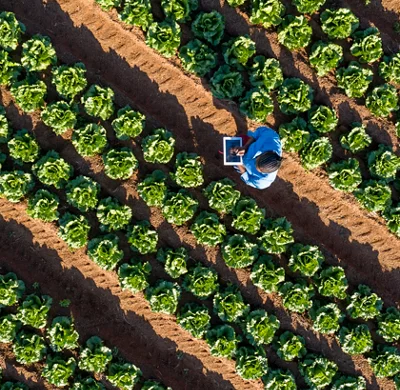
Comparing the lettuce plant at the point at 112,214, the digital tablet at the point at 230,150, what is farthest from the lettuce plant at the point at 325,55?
the lettuce plant at the point at 112,214

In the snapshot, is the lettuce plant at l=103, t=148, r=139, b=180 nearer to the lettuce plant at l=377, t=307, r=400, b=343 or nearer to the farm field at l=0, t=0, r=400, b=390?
the farm field at l=0, t=0, r=400, b=390

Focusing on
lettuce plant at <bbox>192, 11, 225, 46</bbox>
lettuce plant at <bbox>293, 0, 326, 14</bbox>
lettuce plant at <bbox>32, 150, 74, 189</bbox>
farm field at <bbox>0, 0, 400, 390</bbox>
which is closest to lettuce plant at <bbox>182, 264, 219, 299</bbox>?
farm field at <bbox>0, 0, 400, 390</bbox>

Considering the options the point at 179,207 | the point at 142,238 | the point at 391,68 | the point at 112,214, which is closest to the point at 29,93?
the point at 112,214

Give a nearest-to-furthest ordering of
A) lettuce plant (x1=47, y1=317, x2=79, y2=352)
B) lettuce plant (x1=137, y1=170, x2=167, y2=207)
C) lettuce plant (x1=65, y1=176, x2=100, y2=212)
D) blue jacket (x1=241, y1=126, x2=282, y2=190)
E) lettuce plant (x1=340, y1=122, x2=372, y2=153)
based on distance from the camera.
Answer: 1. blue jacket (x1=241, y1=126, x2=282, y2=190)
2. lettuce plant (x1=65, y1=176, x2=100, y2=212)
3. lettuce plant (x1=47, y1=317, x2=79, y2=352)
4. lettuce plant (x1=137, y1=170, x2=167, y2=207)
5. lettuce plant (x1=340, y1=122, x2=372, y2=153)

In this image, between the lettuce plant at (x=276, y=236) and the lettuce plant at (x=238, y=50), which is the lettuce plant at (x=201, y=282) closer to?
the lettuce plant at (x=276, y=236)

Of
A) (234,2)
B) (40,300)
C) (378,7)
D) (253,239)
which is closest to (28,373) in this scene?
(40,300)

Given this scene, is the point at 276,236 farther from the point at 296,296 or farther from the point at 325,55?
the point at 325,55

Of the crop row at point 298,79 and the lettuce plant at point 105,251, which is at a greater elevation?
the crop row at point 298,79

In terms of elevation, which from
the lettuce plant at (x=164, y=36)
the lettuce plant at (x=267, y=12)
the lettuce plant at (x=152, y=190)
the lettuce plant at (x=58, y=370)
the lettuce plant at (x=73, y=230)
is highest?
the lettuce plant at (x=267, y=12)
